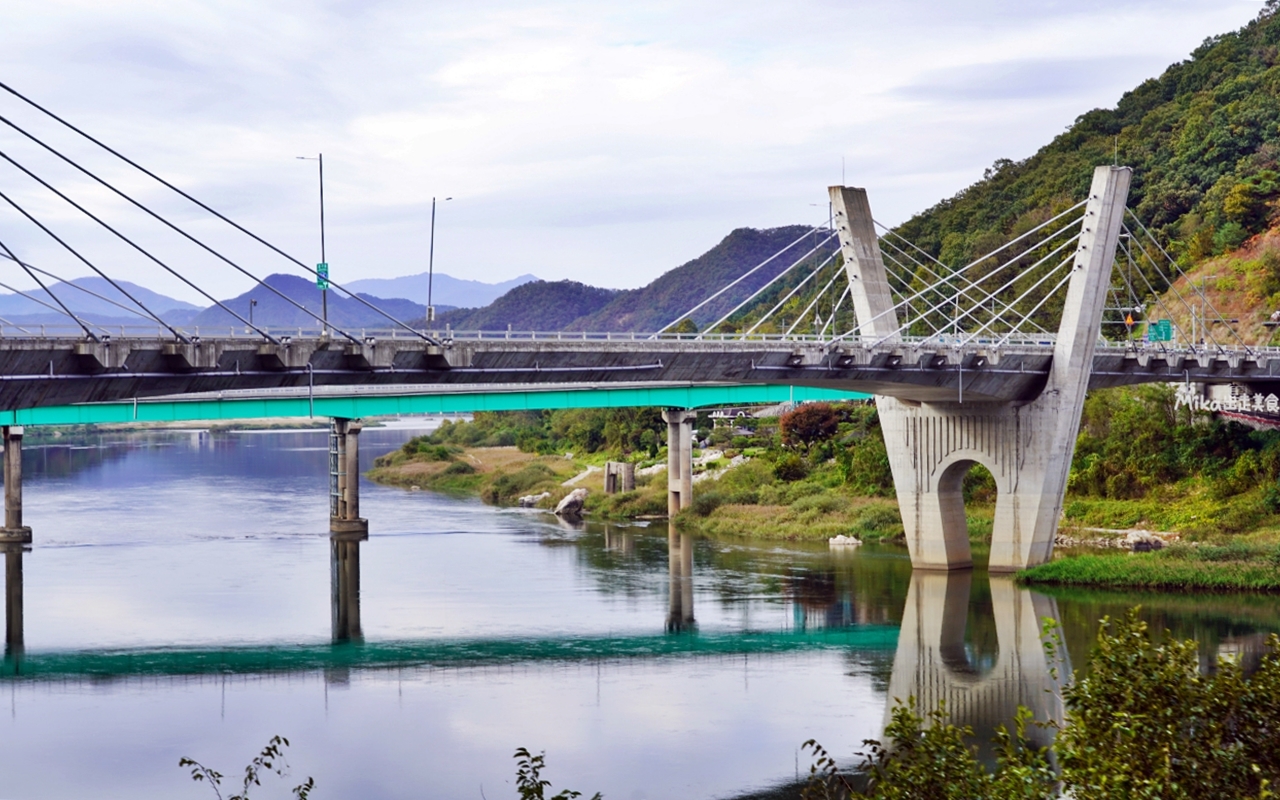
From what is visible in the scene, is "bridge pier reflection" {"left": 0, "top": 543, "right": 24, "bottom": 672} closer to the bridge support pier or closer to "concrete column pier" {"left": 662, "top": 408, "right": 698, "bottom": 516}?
the bridge support pier

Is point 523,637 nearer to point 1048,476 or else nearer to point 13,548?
point 1048,476

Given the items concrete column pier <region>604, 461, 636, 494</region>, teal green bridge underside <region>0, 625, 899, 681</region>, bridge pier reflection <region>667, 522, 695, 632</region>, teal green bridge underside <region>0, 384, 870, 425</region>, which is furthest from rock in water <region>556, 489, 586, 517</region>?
teal green bridge underside <region>0, 625, 899, 681</region>

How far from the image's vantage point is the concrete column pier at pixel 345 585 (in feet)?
124

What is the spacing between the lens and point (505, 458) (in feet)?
326

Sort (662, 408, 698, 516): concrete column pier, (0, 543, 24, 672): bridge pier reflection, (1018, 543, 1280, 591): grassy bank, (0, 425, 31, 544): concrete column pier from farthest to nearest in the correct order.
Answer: (662, 408, 698, 516): concrete column pier < (0, 425, 31, 544): concrete column pier < (1018, 543, 1280, 591): grassy bank < (0, 543, 24, 672): bridge pier reflection

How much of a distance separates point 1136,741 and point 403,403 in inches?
1915

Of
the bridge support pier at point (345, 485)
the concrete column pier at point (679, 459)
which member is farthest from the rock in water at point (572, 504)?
the bridge support pier at point (345, 485)

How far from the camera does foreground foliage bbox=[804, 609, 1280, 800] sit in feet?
41.5

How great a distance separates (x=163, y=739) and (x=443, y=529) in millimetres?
35180

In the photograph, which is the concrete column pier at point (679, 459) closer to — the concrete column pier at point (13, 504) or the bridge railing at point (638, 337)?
the bridge railing at point (638, 337)

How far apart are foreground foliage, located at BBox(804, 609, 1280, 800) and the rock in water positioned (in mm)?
56142

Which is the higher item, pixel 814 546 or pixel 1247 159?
pixel 1247 159

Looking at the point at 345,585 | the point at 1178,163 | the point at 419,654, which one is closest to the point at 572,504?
the point at 345,585

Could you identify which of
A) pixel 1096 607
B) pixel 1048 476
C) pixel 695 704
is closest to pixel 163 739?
pixel 695 704
